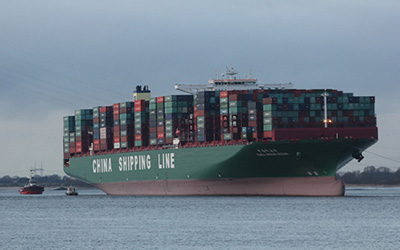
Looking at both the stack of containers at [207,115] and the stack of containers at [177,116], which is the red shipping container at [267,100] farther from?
the stack of containers at [177,116]

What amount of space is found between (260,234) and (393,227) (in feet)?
32.5

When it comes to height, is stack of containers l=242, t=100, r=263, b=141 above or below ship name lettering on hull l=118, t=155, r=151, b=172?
above

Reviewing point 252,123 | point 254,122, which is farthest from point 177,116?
point 254,122

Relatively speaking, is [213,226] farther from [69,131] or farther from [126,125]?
[69,131]

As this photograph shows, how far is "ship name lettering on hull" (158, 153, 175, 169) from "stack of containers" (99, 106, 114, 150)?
14.9 metres

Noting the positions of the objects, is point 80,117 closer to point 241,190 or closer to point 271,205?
point 241,190

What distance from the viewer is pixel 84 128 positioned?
13000cm

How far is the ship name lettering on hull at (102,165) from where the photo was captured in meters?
122

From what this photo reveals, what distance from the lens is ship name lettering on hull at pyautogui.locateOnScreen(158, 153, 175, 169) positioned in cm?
10650

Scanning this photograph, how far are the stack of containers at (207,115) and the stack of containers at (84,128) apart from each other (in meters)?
31.2

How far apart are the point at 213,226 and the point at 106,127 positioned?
62156 mm

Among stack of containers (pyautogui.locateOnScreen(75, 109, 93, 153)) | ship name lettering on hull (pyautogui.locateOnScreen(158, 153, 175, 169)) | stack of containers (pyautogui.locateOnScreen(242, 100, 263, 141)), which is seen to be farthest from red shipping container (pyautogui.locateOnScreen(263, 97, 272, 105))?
stack of containers (pyautogui.locateOnScreen(75, 109, 93, 153))

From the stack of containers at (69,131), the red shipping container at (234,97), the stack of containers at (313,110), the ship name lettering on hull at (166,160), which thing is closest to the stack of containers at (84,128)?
the stack of containers at (69,131)

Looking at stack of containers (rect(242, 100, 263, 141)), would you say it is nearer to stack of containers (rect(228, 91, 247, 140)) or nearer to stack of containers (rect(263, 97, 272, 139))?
stack of containers (rect(263, 97, 272, 139))
